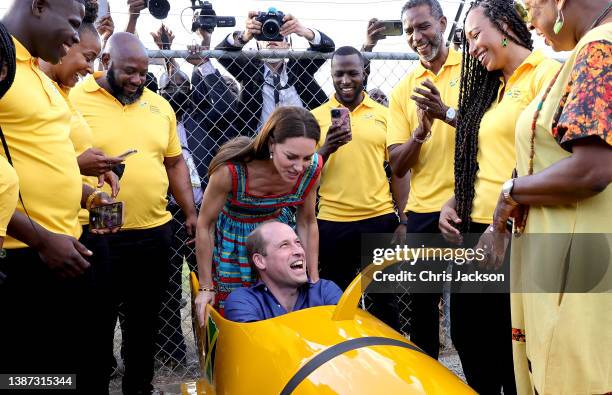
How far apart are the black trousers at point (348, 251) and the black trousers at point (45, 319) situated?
1.78 m

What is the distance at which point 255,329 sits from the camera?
2.41 metres

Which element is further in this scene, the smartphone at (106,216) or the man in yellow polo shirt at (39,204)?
the smartphone at (106,216)

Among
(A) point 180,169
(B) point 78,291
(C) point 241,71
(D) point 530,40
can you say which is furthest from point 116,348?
(D) point 530,40

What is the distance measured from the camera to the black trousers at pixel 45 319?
246 centimetres

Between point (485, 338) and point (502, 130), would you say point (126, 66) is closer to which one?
point (502, 130)

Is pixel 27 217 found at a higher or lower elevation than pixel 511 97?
lower

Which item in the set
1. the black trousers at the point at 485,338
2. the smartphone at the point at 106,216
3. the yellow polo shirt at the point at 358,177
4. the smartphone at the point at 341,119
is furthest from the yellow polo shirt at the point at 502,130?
the smartphone at the point at 106,216

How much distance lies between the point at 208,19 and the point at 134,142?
1517mm

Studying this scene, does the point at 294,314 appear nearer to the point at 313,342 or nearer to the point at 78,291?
the point at 313,342

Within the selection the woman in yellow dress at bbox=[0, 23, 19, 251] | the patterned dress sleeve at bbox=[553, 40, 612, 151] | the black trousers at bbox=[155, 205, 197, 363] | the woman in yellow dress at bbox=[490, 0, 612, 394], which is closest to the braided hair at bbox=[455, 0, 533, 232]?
the woman in yellow dress at bbox=[490, 0, 612, 394]

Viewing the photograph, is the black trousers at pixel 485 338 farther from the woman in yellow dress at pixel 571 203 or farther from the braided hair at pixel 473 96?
the woman in yellow dress at pixel 571 203

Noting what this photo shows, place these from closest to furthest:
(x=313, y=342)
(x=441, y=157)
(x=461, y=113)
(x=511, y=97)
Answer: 1. (x=313, y=342)
2. (x=511, y=97)
3. (x=461, y=113)
4. (x=441, y=157)

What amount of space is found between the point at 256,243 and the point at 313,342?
0.96 m

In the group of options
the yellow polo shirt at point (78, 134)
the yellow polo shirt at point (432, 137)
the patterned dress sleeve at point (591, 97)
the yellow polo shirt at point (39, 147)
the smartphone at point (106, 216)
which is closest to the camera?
the patterned dress sleeve at point (591, 97)
